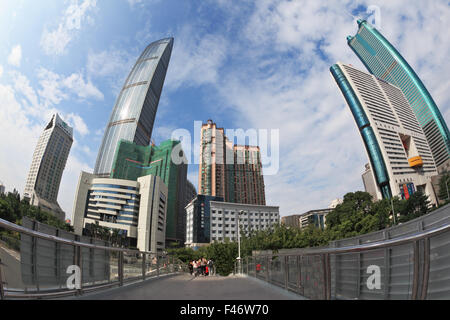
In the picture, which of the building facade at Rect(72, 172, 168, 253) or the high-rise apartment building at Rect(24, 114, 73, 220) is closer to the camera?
the building facade at Rect(72, 172, 168, 253)

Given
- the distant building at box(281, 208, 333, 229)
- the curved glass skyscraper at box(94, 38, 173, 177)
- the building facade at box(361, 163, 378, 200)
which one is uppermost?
the curved glass skyscraper at box(94, 38, 173, 177)

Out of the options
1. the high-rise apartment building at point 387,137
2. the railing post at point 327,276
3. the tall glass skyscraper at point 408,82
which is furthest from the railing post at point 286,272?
the tall glass skyscraper at point 408,82

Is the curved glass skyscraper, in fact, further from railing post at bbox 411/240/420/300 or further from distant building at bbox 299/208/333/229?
railing post at bbox 411/240/420/300

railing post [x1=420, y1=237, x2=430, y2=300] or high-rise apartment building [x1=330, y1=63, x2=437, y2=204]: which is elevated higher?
high-rise apartment building [x1=330, y1=63, x2=437, y2=204]

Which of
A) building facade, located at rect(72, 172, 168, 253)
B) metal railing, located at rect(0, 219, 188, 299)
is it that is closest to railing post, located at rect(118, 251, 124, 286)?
metal railing, located at rect(0, 219, 188, 299)

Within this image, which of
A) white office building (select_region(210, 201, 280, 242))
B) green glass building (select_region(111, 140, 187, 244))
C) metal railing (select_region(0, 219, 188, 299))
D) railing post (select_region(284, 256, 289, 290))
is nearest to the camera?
metal railing (select_region(0, 219, 188, 299))

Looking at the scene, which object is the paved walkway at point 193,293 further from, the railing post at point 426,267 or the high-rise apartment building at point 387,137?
the high-rise apartment building at point 387,137

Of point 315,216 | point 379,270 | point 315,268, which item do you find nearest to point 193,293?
point 315,268

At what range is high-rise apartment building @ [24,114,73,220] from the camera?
474 feet

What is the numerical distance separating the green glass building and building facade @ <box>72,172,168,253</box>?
102ft

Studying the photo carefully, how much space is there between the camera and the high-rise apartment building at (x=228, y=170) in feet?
427

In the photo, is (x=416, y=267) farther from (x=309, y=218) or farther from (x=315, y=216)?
(x=315, y=216)

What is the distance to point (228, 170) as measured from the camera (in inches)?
5374
